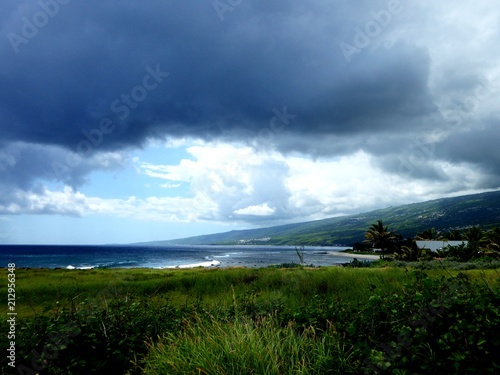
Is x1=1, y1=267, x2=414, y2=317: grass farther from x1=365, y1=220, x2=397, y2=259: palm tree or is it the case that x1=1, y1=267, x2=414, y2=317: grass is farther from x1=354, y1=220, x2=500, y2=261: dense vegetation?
x1=365, y1=220, x2=397, y2=259: palm tree

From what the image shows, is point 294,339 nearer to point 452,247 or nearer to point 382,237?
point 452,247

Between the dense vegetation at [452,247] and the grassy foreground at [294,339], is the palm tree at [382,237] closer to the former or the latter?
the dense vegetation at [452,247]

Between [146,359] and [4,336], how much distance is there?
272 cm

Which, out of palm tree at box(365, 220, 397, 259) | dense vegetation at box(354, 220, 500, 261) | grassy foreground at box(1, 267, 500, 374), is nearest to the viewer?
grassy foreground at box(1, 267, 500, 374)

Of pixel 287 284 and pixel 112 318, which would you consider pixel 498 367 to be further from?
pixel 287 284

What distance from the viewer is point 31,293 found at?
59.5 ft

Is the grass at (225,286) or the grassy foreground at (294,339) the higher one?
the grassy foreground at (294,339)

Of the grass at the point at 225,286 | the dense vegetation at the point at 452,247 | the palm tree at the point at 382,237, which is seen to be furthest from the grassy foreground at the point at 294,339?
the palm tree at the point at 382,237

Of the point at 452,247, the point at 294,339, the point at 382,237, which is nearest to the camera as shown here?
the point at 294,339

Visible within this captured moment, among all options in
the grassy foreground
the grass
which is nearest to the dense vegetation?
the grass

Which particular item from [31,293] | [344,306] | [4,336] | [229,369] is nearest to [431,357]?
[229,369]

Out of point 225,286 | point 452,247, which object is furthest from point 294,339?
point 452,247

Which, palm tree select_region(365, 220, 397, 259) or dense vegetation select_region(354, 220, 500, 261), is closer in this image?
dense vegetation select_region(354, 220, 500, 261)

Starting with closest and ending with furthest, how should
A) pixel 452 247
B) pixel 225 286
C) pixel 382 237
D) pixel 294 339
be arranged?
1. pixel 294 339
2. pixel 225 286
3. pixel 452 247
4. pixel 382 237
